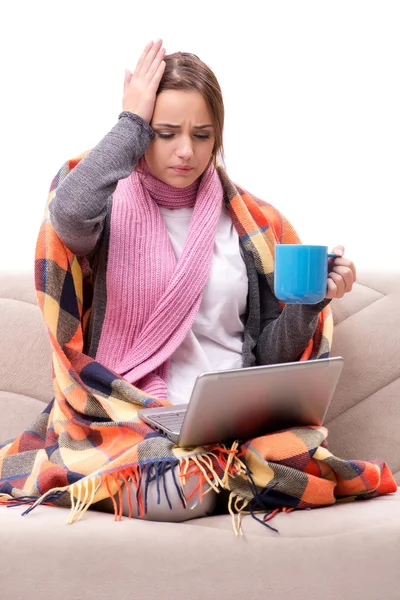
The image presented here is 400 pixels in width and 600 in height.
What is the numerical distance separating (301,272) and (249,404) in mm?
246

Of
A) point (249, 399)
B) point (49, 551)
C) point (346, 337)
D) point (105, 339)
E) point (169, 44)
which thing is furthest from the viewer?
point (169, 44)

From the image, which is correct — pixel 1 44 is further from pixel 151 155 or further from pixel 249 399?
pixel 249 399

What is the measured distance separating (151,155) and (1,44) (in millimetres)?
900

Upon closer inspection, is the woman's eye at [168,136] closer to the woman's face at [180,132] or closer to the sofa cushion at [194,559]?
the woman's face at [180,132]

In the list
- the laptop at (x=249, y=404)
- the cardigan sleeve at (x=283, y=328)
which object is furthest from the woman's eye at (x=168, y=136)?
the laptop at (x=249, y=404)

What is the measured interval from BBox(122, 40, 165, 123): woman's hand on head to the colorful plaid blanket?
180mm

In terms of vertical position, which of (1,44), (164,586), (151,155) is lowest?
(164,586)

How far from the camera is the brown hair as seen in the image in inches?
72.3

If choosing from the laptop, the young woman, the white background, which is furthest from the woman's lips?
the white background

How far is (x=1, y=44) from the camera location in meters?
2.54

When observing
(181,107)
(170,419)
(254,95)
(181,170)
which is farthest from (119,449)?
(254,95)

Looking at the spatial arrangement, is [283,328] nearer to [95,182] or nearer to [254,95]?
[95,182]

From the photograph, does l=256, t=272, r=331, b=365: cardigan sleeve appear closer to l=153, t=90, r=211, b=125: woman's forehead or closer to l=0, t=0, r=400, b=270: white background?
l=153, t=90, r=211, b=125: woman's forehead

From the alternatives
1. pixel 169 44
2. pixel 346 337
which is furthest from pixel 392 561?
pixel 169 44
